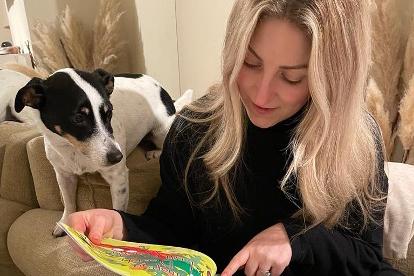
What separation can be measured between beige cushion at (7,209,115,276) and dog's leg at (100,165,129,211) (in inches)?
7.1

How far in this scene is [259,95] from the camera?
725 millimetres

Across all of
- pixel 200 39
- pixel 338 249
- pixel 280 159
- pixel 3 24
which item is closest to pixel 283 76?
pixel 280 159

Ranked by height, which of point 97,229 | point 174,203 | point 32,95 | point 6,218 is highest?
point 32,95

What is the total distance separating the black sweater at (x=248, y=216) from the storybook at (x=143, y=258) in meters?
0.18

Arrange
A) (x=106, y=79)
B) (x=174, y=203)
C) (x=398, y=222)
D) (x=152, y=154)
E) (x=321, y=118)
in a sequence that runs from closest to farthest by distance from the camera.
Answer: (x=321, y=118) < (x=174, y=203) < (x=398, y=222) < (x=106, y=79) < (x=152, y=154)

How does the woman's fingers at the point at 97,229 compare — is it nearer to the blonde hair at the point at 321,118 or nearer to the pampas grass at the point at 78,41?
the blonde hair at the point at 321,118

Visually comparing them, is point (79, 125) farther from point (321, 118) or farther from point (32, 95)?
point (321, 118)

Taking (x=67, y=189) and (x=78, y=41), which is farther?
(x=78, y=41)

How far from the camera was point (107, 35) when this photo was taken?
1.86 m

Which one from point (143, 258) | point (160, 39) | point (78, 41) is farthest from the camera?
point (160, 39)

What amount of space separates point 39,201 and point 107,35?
841 mm

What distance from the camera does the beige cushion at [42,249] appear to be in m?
1.04

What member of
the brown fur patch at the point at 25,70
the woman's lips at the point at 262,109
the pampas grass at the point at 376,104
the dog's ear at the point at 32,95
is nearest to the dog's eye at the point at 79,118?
the dog's ear at the point at 32,95

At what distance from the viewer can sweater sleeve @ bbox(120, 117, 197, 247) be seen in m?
0.98
